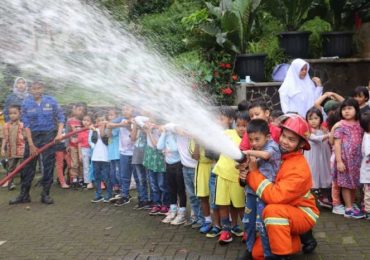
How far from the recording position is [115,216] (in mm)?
7309

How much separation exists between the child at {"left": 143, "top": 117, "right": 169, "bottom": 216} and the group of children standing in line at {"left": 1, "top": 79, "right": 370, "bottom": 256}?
0.01 m

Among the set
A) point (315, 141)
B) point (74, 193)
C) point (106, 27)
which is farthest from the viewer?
point (74, 193)

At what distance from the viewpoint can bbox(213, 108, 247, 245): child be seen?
559cm

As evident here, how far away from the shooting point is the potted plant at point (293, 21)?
1173cm

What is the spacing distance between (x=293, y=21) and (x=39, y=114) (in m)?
6.79

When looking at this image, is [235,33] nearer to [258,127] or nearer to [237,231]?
[237,231]

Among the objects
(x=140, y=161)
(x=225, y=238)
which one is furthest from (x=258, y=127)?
(x=140, y=161)

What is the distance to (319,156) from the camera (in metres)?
7.16

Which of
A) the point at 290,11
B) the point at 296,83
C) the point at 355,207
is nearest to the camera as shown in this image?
the point at 355,207

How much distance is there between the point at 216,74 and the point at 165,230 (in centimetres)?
567

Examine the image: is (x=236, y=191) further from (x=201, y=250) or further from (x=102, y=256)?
(x=102, y=256)

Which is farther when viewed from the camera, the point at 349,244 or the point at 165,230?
the point at 165,230

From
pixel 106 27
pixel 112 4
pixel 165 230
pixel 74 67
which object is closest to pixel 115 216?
pixel 165 230

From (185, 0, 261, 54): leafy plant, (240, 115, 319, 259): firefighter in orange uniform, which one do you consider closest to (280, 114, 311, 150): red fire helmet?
(240, 115, 319, 259): firefighter in orange uniform
